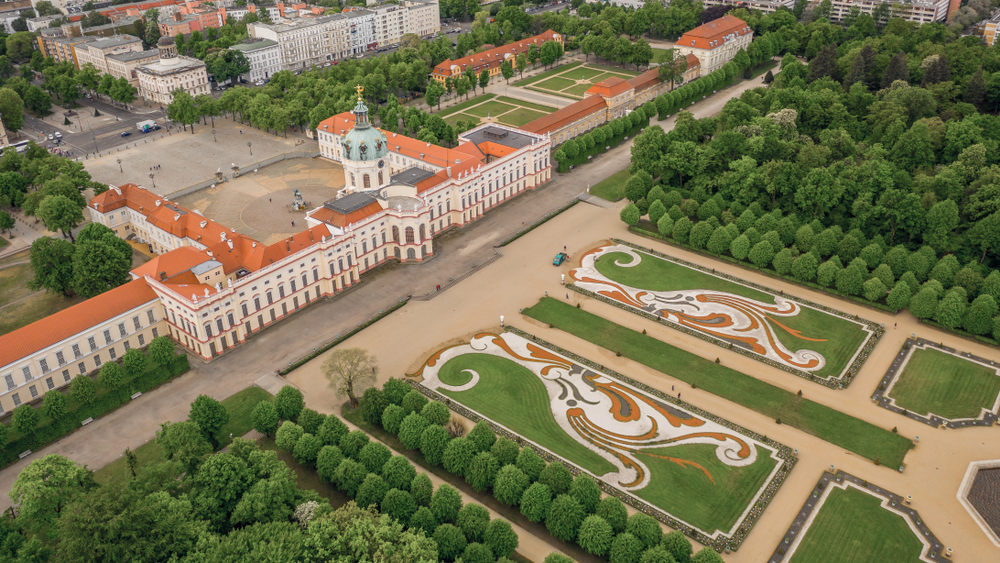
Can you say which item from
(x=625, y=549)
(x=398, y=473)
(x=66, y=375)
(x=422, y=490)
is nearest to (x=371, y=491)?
(x=398, y=473)

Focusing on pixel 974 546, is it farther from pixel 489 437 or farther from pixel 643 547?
pixel 489 437

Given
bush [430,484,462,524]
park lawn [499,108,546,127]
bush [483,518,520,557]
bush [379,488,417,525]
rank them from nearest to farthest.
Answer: bush [483,518,520,557]
bush [379,488,417,525]
bush [430,484,462,524]
park lawn [499,108,546,127]

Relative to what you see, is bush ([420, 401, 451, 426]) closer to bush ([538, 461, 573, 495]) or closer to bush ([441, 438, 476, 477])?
bush ([441, 438, 476, 477])

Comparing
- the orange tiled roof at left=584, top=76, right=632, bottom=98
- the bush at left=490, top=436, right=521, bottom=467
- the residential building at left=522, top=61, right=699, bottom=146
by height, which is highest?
the orange tiled roof at left=584, top=76, right=632, bottom=98

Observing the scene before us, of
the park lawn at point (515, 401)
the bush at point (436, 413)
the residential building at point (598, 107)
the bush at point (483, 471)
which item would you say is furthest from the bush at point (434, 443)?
the residential building at point (598, 107)

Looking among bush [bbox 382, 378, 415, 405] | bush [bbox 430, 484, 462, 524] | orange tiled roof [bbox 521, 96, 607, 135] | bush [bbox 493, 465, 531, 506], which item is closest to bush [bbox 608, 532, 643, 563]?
bush [bbox 493, 465, 531, 506]

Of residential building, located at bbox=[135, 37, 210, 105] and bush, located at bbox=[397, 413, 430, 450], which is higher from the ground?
residential building, located at bbox=[135, 37, 210, 105]

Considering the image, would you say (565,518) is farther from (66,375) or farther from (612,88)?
(612,88)
